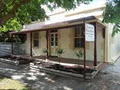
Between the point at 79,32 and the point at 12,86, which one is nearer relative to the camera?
the point at 12,86

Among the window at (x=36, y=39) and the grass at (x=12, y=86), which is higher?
the window at (x=36, y=39)

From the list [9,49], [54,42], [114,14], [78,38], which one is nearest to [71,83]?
[114,14]

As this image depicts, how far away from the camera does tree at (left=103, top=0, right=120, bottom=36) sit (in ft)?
7.13

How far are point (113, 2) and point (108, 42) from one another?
29.7 ft

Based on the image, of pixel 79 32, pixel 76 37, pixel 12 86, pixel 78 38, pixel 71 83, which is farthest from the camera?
pixel 76 37

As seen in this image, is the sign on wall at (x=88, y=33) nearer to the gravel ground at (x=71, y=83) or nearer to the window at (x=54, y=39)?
the gravel ground at (x=71, y=83)

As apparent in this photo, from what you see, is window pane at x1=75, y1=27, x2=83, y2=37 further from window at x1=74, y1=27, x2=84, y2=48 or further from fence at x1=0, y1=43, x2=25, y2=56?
fence at x1=0, y1=43, x2=25, y2=56

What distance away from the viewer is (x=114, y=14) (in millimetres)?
2207

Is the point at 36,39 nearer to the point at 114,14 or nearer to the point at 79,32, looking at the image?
the point at 79,32

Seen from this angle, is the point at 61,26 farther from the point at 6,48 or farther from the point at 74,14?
the point at 6,48

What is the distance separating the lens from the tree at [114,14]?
2172 millimetres

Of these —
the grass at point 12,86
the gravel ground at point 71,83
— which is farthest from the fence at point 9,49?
the grass at point 12,86

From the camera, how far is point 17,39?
19172 mm

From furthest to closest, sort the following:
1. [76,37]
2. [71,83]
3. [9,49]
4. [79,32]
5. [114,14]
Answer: [9,49] → [76,37] → [79,32] → [71,83] → [114,14]
